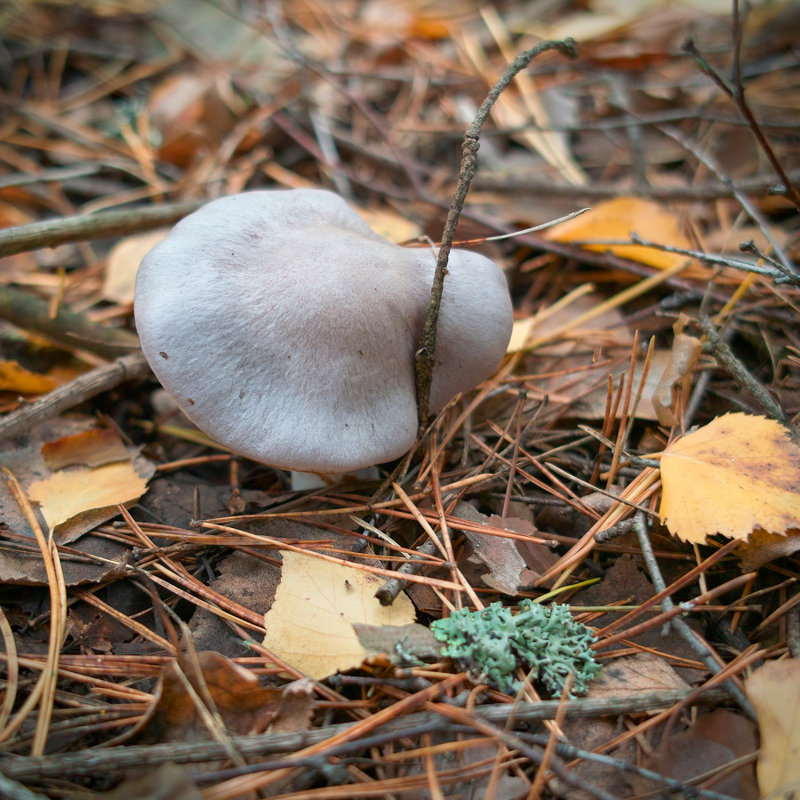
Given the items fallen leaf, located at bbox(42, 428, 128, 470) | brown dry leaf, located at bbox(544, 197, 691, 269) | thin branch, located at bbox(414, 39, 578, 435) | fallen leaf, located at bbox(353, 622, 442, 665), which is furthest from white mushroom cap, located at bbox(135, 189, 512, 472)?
brown dry leaf, located at bbox(544, 197, 691, 269)

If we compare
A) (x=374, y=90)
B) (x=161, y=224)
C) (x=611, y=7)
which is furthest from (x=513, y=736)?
(x=611, y=7)

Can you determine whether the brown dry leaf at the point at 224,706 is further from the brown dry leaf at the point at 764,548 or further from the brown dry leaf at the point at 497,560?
the brown dry leaf at the point at 764,548

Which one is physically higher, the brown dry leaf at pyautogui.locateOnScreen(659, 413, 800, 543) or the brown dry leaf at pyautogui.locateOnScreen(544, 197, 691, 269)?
the brown dry leaf at pyautogui.locateOnScreen(544, 197, 691, 269)

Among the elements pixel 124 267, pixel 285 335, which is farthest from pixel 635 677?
pixel 124 267

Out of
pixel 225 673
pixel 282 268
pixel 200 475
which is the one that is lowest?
pixel 200 475

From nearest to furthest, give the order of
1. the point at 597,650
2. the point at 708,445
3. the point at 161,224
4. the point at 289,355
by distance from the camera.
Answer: the point at 597,650 < the point at 289,355 < the point at 708,445 < the point at 161,224

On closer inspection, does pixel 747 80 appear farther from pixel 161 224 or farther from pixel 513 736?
pixel 513 736

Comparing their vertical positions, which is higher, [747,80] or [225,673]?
[747,80]

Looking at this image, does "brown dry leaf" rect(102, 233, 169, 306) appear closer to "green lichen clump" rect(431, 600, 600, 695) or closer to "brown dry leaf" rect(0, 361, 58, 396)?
"brown dry leaf" rect(0, 361, 58, 396)
